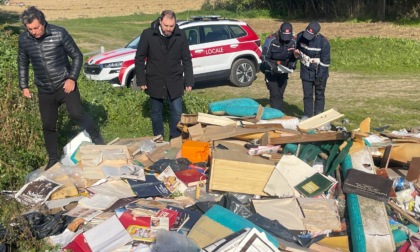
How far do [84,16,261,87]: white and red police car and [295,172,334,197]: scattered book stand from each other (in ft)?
24.5

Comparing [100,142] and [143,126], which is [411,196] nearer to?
[100,142]

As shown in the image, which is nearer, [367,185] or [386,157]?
[367,185]

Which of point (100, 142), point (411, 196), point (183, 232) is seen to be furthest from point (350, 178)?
point (100, 142)

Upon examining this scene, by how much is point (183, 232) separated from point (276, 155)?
189cm

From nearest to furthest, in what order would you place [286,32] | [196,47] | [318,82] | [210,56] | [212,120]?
[212,120] < [286,32] < [318,82] < [196,47] < [210,56]

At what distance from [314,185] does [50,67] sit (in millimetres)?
3529

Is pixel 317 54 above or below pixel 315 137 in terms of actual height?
above

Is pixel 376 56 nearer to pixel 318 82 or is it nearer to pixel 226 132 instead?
pixel 318 82

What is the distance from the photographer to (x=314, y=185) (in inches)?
252

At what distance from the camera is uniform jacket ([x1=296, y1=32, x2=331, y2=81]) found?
30.7ft

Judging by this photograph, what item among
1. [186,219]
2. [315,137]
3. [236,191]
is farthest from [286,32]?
[186,219]

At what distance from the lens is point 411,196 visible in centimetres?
642

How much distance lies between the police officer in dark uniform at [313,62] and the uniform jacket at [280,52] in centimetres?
14

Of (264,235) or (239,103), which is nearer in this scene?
(264,235)
